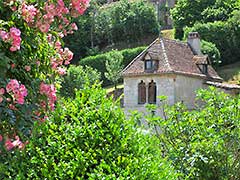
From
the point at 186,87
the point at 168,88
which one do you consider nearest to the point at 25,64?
the point at 168,88

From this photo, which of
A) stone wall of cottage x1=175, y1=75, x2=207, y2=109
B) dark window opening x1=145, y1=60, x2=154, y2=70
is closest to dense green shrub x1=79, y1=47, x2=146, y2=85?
stone wall of cottage x1=175, y1=75, x2=207, y2=109

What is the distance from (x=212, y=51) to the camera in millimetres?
43031

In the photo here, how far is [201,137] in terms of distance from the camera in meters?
6.79

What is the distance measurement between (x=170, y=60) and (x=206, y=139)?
860 inches

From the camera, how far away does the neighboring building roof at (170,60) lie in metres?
28.0

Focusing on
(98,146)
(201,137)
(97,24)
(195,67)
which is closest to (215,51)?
(195,67)

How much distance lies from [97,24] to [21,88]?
5650 cm

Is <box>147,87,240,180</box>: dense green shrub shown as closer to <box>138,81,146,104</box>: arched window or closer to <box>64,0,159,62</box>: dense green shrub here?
<box>138,81,146,104</box>: arched window

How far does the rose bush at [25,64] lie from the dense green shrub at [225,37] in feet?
145

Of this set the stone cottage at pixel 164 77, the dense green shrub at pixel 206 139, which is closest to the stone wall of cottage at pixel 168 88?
the stone cottage at pixel 164 77

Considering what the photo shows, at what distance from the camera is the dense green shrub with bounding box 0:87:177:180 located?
3889mm

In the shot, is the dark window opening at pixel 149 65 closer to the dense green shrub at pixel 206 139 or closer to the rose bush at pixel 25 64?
the dense green shrub at pixel 206 139

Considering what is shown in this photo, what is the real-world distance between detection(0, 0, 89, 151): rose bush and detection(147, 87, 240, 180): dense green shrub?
10.4ft

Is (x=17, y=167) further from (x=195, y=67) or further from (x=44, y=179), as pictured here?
(x=195, y=67)
